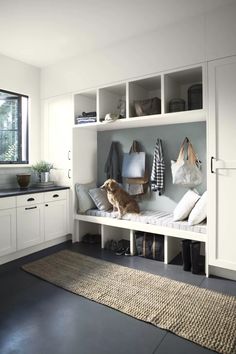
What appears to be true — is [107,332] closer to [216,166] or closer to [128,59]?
[216,166]

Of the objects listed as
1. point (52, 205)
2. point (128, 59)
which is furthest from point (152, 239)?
point (128, 59)

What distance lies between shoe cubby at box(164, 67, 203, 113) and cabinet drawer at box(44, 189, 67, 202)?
1.87m

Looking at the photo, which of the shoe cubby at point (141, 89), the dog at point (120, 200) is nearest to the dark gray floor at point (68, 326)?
the dog at point (120, 200)

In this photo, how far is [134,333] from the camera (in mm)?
1830

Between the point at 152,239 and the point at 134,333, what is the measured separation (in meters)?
1.49

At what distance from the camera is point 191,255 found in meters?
2.81

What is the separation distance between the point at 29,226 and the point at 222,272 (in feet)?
7.70

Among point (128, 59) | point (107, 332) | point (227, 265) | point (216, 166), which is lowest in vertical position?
point (107, 332)

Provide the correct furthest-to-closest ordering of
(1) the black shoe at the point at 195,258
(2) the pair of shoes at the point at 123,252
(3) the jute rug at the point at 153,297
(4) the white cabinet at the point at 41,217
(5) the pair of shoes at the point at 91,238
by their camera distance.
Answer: (5) the pair of shoes at the point at 91,238 < (2) the pair of shoes at the point at 123,252 < (4) the white cabinet at the point at 41,217 < (1) the black shoe at the point at 195,258 < (3) the jute rug at the point at 153,297

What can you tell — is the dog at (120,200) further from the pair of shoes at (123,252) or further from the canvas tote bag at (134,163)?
the pair of shoes at (123,252)

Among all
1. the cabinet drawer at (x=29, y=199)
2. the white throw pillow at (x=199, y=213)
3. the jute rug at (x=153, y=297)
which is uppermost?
the cabinet drawer at (x=29, y=199)

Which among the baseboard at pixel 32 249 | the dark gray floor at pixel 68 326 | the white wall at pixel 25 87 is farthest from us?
the white wall at pixel 25 87

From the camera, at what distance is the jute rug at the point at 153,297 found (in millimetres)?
1831

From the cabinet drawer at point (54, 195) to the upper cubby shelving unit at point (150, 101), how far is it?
1.00 metres
